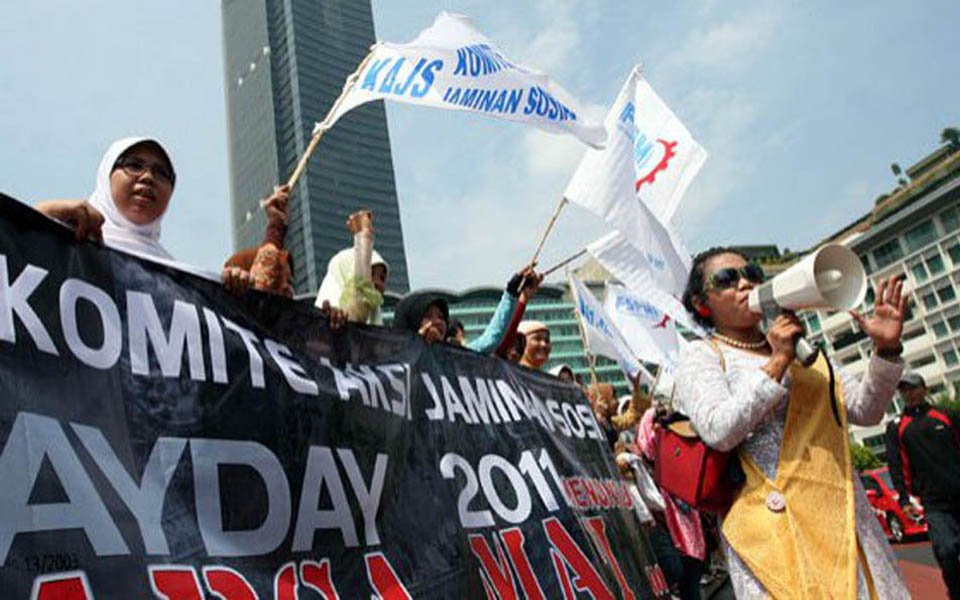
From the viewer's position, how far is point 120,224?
2838 millimetres

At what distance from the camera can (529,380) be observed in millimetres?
4293

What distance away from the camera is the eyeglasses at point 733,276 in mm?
2471

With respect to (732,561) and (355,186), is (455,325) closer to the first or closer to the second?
(732,561)

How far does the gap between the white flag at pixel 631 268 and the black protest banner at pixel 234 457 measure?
12.0 feet

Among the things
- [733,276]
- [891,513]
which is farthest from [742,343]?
[891,513]

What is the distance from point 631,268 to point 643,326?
1.87m

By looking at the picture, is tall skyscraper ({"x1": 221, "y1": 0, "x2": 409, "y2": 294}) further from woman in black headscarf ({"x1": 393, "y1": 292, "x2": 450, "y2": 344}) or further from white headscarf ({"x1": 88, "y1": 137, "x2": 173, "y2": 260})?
white headscarf ({"x1": 88, "y1": 137, "x2": 173, "y2": 260})

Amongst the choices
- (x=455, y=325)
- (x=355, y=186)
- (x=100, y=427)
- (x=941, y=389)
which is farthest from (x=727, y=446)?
(x=355, y=186)

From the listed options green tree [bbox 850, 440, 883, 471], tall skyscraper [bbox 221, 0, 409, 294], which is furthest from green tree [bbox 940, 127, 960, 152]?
tall skyscraper [bbox 221, 0, 409, 294]

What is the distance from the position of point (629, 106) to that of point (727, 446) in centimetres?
498

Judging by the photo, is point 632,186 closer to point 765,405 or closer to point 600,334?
point 600,334

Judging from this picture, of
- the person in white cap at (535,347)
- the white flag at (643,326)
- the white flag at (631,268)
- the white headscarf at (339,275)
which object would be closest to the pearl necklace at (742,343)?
the white headscarf at (339,275)

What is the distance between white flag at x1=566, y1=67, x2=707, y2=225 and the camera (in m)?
5.93

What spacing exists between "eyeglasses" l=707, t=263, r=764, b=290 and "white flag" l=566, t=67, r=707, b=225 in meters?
3.41
